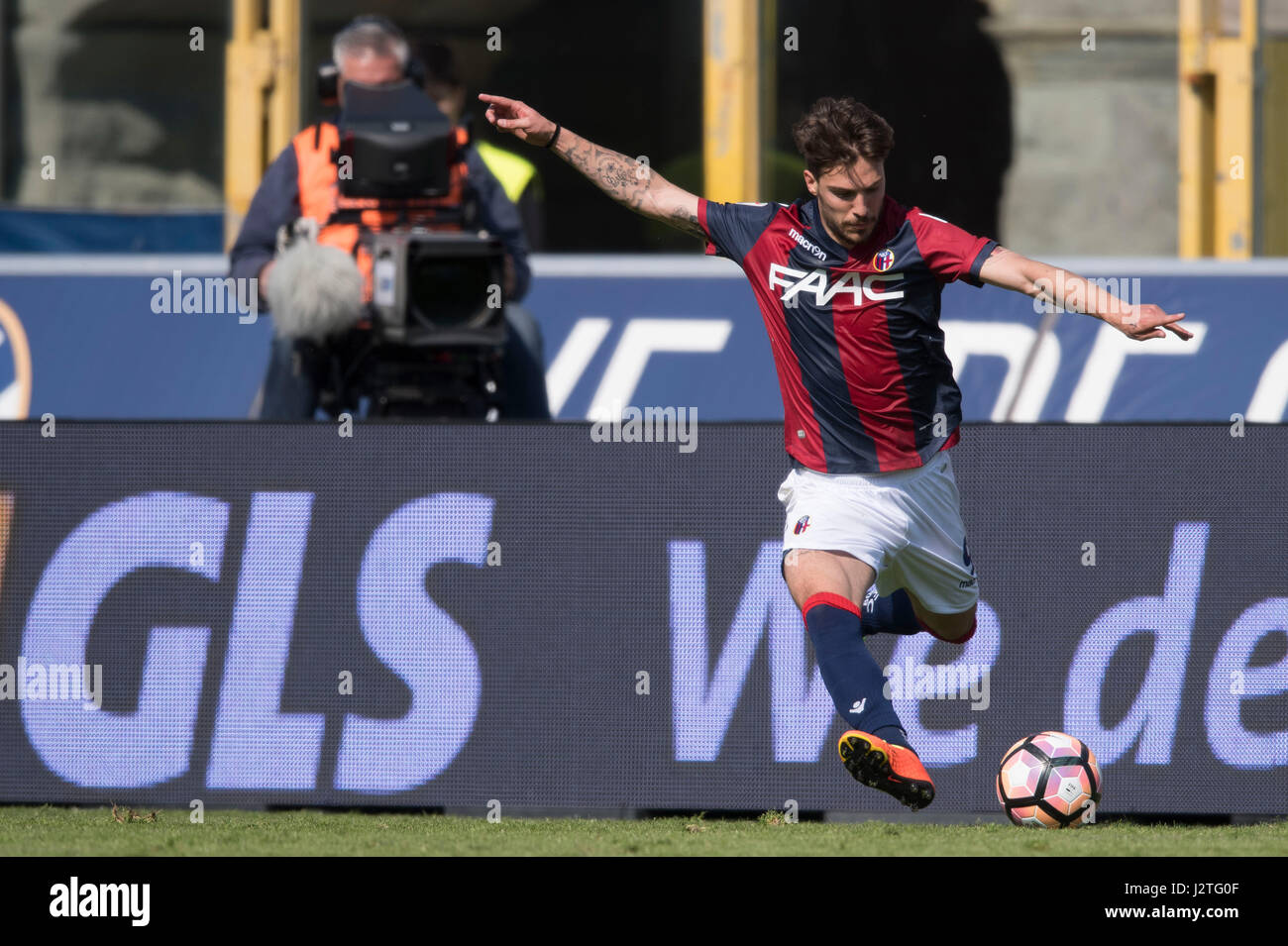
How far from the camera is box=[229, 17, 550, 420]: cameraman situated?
23.7ft

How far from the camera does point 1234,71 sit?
1037 cm

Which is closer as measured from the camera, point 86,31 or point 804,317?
point 804,317

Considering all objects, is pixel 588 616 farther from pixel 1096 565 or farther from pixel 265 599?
pixel 1096 565

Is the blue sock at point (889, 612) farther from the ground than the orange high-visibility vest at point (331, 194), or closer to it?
closer to it

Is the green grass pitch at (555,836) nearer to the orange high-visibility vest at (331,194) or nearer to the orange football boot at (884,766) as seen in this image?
the orange football boot at (884,766)

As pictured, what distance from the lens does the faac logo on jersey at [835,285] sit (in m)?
4.94

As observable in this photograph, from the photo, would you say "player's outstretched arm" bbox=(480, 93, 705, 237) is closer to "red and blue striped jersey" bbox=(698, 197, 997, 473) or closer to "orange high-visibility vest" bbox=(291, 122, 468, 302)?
"red and blue striped jersey" bbox=(698, 197, 997, 473)

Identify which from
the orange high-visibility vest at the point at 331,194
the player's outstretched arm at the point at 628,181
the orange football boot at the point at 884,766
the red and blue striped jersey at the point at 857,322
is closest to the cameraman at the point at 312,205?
the orange high-visibility vest at the point at 331,194

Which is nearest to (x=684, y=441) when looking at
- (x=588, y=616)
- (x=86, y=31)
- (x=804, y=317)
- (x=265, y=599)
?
(x=588, y=616)

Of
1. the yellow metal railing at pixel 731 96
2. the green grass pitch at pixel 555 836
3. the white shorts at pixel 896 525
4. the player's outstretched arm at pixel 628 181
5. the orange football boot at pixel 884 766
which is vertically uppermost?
the yellow metal railing at pixel 731 96

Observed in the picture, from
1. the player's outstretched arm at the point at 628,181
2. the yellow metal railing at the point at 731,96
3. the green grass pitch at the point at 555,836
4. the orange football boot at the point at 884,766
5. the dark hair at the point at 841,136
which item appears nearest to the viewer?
the orange football boot at the point at 884,766
